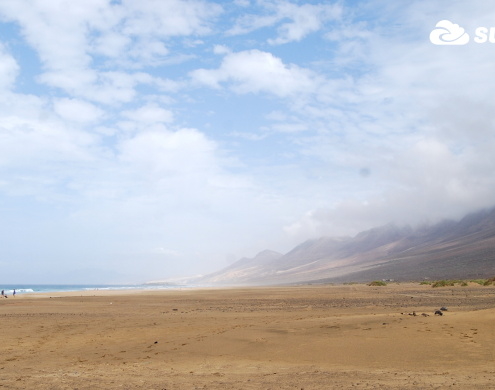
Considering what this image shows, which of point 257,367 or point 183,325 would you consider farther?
point 183,325

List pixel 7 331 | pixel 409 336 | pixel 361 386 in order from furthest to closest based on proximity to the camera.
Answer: pixel 7 331 → pixel 409 336 → pixel 361 386

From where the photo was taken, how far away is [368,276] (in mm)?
111250

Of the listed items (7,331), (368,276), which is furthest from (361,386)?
(368,276)

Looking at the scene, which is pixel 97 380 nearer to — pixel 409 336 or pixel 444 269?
pixel 409 336

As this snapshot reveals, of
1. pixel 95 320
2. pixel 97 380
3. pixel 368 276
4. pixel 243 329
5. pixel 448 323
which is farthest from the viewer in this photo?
pixel 368 276

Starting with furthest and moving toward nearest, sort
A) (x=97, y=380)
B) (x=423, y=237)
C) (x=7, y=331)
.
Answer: (x=423, y=237), (x=7, y=331), (x=97, y=380)

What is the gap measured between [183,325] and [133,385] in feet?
32.7

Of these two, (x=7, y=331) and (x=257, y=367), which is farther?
(x=7, y=331)

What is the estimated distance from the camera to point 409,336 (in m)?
13.9

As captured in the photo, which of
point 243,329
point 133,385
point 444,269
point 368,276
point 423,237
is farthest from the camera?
point 423,237

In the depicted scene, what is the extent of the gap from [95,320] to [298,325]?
11.4 meters

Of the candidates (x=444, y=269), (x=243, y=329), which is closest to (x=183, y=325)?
(x=243, y=329)

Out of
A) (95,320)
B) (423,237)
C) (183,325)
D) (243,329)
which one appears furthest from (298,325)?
(423,237)

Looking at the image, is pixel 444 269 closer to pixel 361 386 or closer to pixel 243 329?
pixel 243 329
